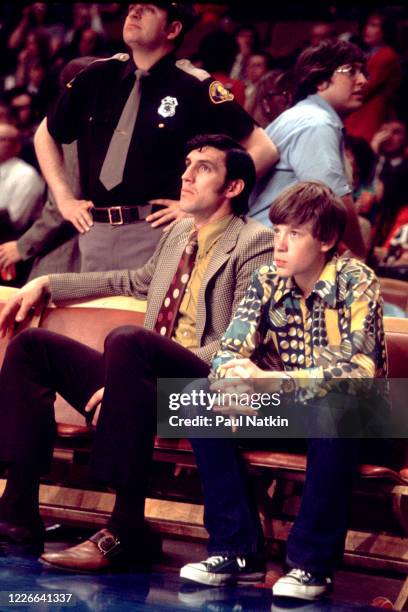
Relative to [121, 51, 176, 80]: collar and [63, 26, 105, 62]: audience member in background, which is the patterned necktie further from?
[63, 26, 105, 62]: audience member in background

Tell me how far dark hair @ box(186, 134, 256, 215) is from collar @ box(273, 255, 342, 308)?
0.49 m

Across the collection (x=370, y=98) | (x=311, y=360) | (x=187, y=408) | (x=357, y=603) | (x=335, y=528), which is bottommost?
(x=357, y=603)

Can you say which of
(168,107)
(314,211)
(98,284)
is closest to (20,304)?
(98,284)

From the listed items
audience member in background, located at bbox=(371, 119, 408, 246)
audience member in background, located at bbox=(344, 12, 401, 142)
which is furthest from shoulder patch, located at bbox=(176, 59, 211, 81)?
audience member in background, located at bbox=(371, 119, 408, 246)

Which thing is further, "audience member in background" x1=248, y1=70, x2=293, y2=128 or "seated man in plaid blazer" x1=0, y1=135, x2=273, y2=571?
"audience member in background" x1=248, y1=70, x2=293, y2=128

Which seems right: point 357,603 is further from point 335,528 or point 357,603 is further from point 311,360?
point 311,360

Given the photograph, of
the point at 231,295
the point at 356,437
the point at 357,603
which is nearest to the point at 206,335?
the point at 231,295

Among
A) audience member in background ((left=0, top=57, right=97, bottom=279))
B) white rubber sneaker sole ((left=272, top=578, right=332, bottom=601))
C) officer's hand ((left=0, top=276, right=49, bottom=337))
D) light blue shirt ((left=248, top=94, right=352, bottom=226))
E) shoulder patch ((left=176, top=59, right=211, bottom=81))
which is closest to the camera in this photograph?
white rubber sneaker sole ((left=272, top=578, right=332, bottom=601))

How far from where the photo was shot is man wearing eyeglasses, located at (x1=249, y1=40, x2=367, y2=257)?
349cm

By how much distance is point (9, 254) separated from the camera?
13.0 ft

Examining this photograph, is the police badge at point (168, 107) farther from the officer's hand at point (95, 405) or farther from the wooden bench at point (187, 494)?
the officer's hand at point (95, 405)

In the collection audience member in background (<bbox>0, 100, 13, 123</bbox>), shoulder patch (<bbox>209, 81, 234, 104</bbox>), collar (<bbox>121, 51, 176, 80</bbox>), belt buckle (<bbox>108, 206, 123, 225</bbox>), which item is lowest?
belt buckle (<bbox>108, 206, 123, 225</bbox>)

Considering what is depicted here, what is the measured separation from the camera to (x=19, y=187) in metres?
4.01

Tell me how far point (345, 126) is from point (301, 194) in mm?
1176
